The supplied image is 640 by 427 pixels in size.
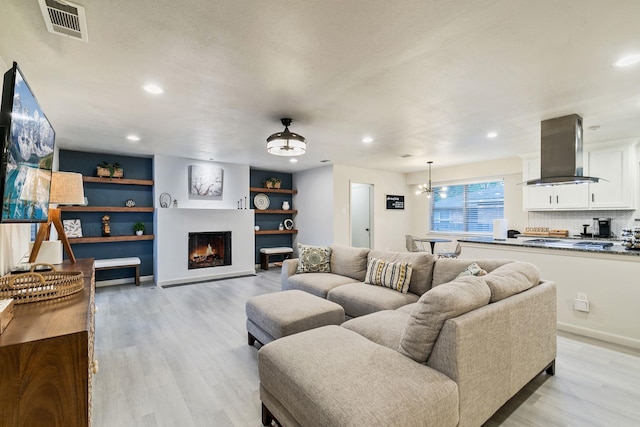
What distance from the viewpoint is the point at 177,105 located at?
3033mm

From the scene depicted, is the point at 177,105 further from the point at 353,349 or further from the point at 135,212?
the point at 135,212

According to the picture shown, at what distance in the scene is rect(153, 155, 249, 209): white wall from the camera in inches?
221

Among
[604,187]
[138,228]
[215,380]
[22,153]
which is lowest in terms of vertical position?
[215,380]

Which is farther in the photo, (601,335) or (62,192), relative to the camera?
(601,335)

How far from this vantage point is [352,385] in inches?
54.7

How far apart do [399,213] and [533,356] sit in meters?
5.78

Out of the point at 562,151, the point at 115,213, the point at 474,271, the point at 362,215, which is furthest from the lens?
the point at 362,215

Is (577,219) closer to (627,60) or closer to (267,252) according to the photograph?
(627,60)

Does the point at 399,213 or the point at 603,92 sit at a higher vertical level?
the point at 603,92

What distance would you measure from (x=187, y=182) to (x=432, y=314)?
5.58 m

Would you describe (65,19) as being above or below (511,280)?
above

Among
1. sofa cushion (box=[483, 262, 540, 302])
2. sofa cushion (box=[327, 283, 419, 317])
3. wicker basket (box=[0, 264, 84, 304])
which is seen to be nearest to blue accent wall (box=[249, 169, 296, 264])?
sofa cushion (box=[327, 283, 419, 317])

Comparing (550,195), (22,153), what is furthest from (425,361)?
(550,195)

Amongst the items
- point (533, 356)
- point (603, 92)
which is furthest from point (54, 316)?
point (603, 92)
